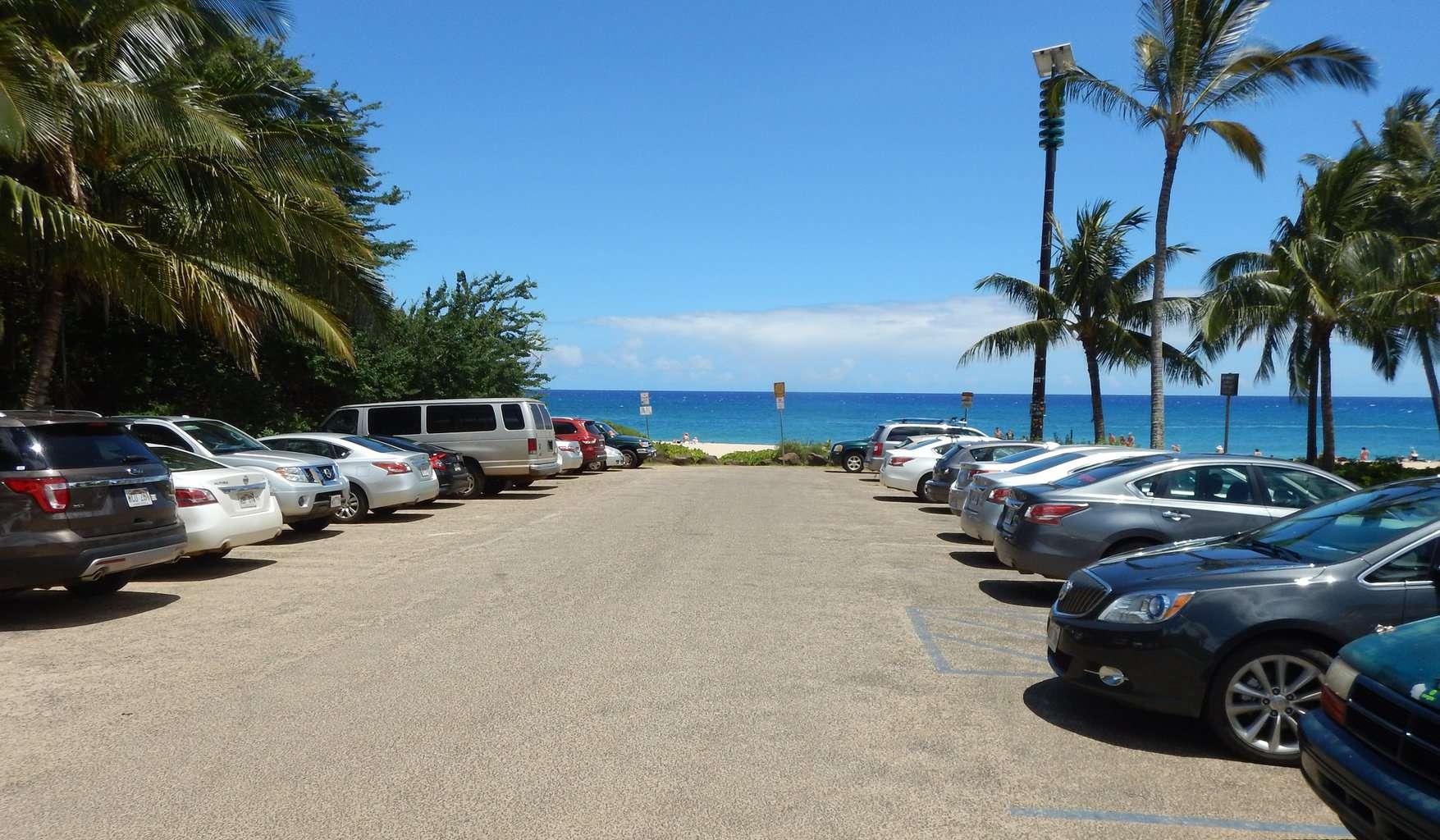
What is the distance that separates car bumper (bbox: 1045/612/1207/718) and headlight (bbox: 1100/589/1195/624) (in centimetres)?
5

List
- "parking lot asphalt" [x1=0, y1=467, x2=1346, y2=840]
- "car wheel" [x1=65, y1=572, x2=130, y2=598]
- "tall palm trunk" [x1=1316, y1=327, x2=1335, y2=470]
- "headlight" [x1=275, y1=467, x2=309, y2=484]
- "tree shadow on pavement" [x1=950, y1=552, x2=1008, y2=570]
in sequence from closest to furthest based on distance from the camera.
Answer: "parking lot asphalt" [x1=0, y1=467, x2=1346, y2=840]
"car wheel" [x1=65, y1=572, x2=130, y2=598]
"tree shadow on pavement" [x1=950, y1=552, x2=1008, y2=570]
"headlight" [x1=275, y1=467, x2=309, y2=484]
"tall palm trunk" [x1=1316, y1=327, x2=1335, y2=470]

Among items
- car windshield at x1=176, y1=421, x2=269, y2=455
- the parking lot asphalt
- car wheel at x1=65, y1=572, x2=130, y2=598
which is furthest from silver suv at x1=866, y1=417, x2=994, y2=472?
car wheel at x1=65, y1=572, x2=130, y2=598

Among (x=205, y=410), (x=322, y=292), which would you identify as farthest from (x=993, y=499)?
(x=205, y=410)

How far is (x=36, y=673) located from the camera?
7086 millimetres

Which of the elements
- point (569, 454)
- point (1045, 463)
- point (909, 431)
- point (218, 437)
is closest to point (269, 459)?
point (218, 437)

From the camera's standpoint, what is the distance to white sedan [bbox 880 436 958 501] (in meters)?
23.3

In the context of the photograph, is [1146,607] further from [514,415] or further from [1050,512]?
[514,415]

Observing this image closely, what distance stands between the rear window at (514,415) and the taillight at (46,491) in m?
13.4

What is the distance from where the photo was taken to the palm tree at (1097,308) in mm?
26750

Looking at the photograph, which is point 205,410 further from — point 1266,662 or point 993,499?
point 1266,662

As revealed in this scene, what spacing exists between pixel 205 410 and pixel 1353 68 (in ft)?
82.9

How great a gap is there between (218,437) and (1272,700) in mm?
13295

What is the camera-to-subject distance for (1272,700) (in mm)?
5562

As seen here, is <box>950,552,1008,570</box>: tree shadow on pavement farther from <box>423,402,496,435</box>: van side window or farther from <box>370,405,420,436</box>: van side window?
<box>370,405,420,436</box>: van side window
